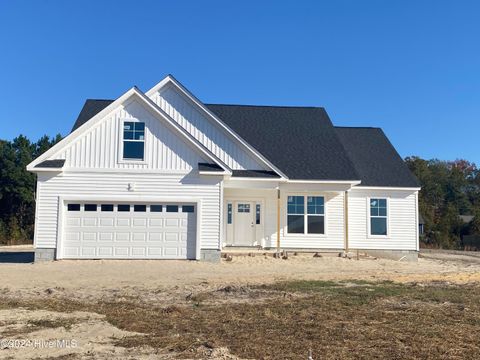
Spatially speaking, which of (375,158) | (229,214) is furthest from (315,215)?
(375,158)

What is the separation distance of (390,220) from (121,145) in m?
12.5

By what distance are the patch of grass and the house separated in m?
7.40

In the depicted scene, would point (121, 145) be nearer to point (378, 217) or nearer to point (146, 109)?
point (146, 109)

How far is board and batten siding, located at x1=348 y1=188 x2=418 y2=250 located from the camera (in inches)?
864

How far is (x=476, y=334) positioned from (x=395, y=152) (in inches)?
738

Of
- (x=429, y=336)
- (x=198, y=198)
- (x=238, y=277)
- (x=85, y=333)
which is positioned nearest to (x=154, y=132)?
(x=198, y=198)

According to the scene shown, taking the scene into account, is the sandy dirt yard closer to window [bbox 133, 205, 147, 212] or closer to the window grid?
window [bbox 133, 205, 147, 212]

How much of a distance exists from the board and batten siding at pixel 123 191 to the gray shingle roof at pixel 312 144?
229 cm

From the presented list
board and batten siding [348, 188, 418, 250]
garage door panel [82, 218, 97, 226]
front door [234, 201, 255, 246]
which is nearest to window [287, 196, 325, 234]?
board and batten siding [348, 188, 418, 250]

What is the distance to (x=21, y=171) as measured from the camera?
4491cm

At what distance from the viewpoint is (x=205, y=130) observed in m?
21.2

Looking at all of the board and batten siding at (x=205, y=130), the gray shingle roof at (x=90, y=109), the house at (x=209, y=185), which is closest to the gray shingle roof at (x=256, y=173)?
the house at (x=209, y=185)

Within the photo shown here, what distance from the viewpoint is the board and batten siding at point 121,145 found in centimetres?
1781

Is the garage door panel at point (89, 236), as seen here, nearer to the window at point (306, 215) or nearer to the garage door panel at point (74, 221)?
the garage door panel at point (74, 221)
